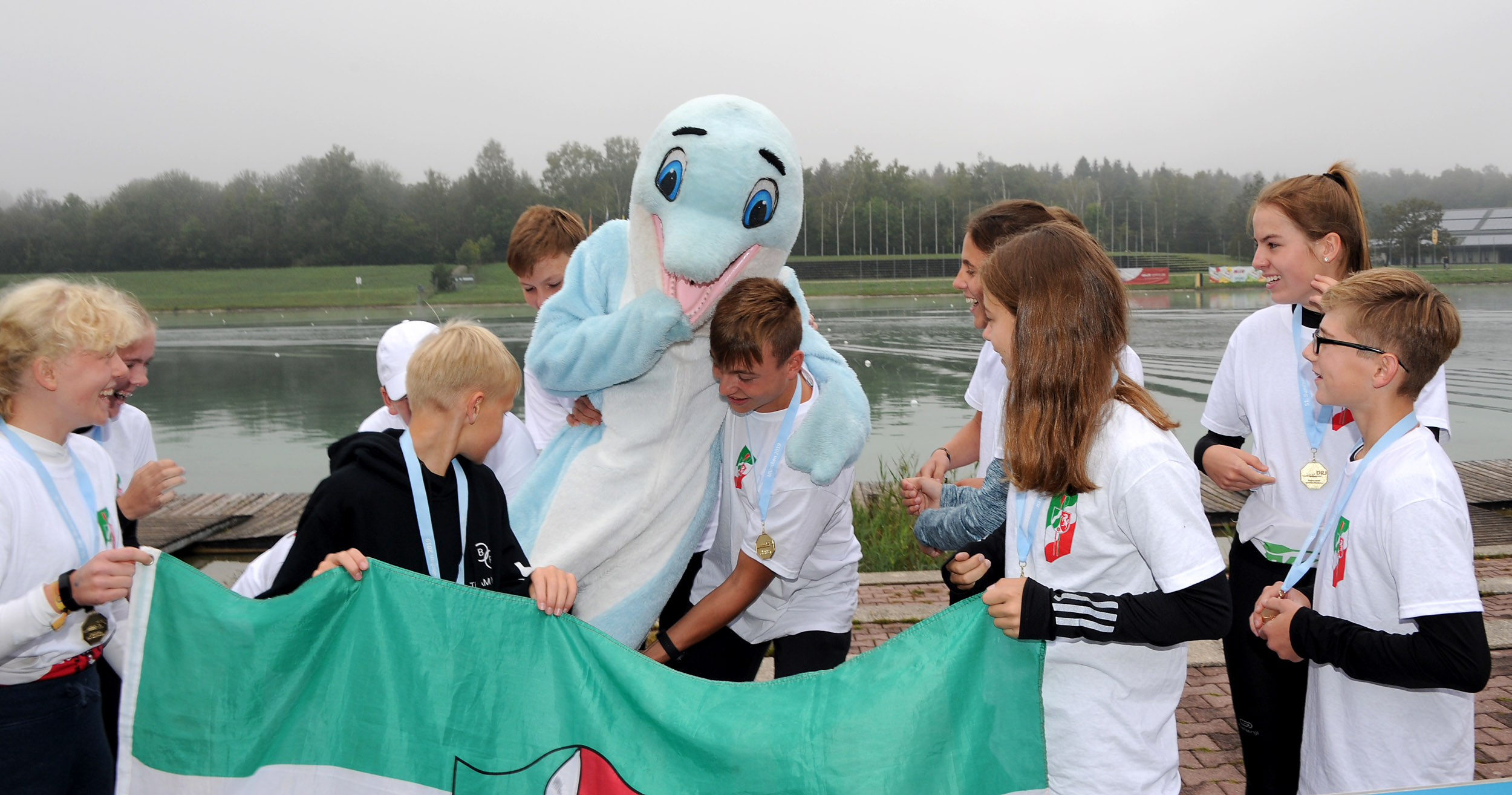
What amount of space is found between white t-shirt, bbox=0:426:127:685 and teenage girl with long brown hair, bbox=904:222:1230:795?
78.9 inches

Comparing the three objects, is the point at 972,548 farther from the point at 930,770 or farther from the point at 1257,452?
the point at 1257,452

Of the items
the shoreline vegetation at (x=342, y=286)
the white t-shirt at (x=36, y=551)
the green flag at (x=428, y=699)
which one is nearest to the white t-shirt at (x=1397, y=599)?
the green flag at (x=428, y=699)

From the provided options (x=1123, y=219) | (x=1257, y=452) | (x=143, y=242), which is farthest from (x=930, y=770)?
(x=143, y=242)

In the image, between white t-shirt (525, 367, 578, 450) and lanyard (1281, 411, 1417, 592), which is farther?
white t-shirt (525, 367, 578, 450)

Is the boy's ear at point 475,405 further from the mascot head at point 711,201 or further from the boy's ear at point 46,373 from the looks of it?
the boy's ear at point 46,373

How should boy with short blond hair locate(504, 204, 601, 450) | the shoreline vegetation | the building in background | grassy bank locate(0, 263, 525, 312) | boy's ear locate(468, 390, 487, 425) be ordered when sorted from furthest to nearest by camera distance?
grassy bank locate(0, 263, 525, 312) → the shoreline vegetation → the building in background → boy with short blond hair locate(504, 204, 601, 450) → boy's ear locate(468, 390, 487, 425)

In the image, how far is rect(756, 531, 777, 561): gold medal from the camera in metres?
2.62

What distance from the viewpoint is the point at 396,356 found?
10.0 ft

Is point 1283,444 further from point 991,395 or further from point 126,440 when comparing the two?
point 126,440

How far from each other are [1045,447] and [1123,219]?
96.0ft

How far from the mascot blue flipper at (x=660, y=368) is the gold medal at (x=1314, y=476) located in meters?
1.17

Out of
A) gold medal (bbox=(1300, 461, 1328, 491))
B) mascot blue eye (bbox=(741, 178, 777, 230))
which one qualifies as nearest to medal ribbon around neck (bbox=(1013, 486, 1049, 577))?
gold medal (bbox=(1300, 461, 1328, 491))

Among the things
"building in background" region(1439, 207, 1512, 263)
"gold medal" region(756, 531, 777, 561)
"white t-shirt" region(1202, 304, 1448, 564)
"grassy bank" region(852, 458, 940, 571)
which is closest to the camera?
"white t-shirt" region(1202, 304, 1448, 564)

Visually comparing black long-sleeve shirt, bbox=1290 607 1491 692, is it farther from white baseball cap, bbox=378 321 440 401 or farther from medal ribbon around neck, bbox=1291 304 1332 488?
white baseball cap, bbox=378 321 440 401
